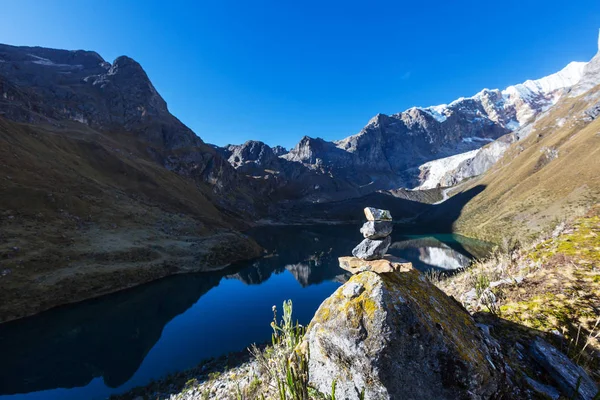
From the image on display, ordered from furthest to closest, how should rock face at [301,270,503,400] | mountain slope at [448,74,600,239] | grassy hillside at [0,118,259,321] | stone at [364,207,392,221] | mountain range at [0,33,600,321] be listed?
1. mountain slope at [448,74,600,239]
2. mountain range at [0,33,600,321]
3. grassy hillside at [0,118,259,321]
4. stone at [364,207,392,221]
5. rock face at [301,270,503,400]

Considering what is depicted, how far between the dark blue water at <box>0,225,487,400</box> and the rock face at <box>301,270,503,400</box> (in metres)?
24.4

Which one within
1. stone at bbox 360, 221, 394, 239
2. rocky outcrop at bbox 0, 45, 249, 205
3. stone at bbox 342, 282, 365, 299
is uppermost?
rocky outcrop at bbox 0, 45, 249, 205

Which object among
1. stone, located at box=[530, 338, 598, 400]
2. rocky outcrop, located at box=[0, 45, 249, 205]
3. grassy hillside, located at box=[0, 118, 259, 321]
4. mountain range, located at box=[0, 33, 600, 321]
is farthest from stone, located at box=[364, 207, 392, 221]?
rocky outcrop, located at box=[0, 45, 249, 205]

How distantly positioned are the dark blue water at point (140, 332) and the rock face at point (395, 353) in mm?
24365

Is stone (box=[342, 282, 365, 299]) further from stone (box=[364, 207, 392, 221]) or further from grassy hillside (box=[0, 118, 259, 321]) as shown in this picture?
grassy hillside (box=[0, 118, 259, 321])

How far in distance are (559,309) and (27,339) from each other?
44.3m

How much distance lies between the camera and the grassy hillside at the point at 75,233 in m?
35.2

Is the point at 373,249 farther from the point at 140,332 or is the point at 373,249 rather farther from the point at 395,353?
the point at 140,332

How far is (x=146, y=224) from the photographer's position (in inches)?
2544

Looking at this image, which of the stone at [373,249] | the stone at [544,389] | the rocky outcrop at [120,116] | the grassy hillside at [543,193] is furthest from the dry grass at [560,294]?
the rocky outcrop at [120,116]

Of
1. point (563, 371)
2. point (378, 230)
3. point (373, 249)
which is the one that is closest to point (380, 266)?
point (563, 371)

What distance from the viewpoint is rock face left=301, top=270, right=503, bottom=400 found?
4.21 m

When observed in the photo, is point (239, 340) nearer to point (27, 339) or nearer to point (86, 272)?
point (27, 339)

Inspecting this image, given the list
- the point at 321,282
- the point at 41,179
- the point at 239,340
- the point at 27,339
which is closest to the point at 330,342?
the point at 239,340
